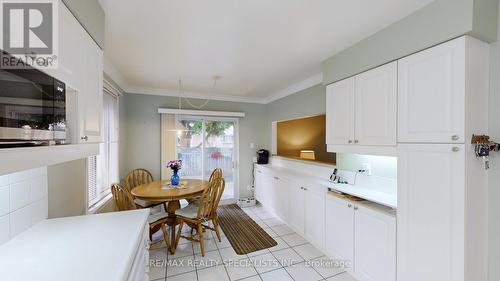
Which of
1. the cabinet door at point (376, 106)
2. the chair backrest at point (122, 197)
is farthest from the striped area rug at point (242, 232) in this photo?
the cabinet door at point (376, 106)

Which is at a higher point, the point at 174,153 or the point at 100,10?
the point at 100,10

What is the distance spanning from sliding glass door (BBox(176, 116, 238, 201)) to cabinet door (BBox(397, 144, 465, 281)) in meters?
3.27

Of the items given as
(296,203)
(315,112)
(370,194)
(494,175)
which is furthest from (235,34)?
(296,203)

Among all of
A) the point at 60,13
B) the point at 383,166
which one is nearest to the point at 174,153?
the point at 60,13

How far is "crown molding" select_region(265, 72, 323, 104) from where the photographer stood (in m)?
2.94

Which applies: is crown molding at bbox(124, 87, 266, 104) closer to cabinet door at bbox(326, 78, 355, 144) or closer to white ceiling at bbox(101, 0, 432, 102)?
white ceiling at bbox(101, 0, 432, 102)

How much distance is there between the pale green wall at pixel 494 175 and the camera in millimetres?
1346

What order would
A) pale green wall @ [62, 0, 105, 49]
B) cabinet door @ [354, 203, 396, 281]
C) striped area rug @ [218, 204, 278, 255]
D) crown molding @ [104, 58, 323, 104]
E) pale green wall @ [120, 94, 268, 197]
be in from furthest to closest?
pale green wall @ [120, 94, 268, 197], crown molding @ [104, 58, 323, 104], striped area rug @ [218, 204, 278, 255], cabinet door @ [354, 203, 396, 281], pale green wall @ [62, 0, 105, 49]

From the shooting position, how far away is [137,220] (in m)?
1.43

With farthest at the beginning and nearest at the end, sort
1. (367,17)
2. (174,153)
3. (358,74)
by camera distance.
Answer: (174,153) → (358,74) → (367,17)

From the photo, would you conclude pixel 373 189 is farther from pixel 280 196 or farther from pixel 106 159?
pixel 106 159

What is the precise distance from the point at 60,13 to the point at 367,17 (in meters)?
1.94

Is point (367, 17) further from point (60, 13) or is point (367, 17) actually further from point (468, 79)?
point (60, 13)

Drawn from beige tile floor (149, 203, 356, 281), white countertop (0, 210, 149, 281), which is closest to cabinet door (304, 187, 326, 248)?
beige tile floor (149, 203, 356, 281)
